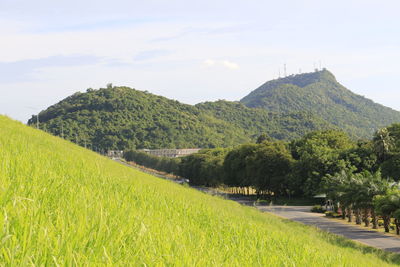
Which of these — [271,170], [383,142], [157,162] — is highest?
[383,142]

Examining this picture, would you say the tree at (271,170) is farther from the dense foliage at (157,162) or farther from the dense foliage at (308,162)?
the dense foliage at (157,162)

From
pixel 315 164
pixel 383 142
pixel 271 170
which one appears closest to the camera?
pixel 383 142

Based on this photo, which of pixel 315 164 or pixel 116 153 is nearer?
pixel 315 164

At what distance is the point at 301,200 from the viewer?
91.1m

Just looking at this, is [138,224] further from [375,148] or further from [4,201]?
[375,148]

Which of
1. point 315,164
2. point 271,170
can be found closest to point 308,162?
point 315,164

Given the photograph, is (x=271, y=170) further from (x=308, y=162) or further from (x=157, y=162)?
(x=157, y=162)

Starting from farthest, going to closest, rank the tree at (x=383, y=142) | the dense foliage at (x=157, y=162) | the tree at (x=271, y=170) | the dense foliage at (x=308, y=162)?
1. the dense foliage at (x=157, y=162)
2. the tree at (x=271, y=170)
3. the tree at (x=383, y=142)
4. the dense foliage at (x=308, y=162)

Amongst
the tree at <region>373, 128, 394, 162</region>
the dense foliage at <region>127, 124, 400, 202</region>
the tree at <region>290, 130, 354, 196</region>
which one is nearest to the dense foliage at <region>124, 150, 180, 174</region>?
the dense foliage at <region>127, 124, 400, 202</region>

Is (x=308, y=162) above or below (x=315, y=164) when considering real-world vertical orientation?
above

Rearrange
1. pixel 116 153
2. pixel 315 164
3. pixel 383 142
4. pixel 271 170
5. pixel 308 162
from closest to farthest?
pixel 383 142 < pixel 315 164 < pixel 308 162 < pixel 271 170 < pixel 116 153

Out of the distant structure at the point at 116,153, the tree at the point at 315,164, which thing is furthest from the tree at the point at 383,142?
the distant structure at the point at 116,153

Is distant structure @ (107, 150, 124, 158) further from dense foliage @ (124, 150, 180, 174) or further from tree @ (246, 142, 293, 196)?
tree @ (246, 142, 293, 196)

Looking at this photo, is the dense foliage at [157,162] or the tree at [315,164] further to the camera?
the dense foliage at [157,162]
